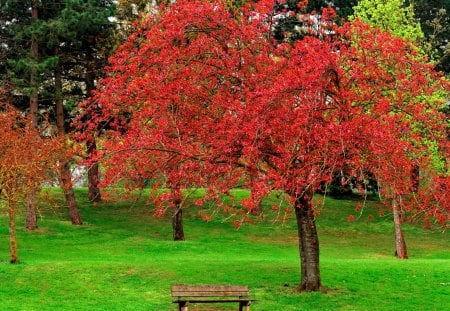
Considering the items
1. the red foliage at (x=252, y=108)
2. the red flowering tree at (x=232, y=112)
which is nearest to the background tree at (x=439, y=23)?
the red foliage at (x=252, y=108)

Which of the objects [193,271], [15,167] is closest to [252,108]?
[193,271]

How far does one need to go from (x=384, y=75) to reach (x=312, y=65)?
331 cm

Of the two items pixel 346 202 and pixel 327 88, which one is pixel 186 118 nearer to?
pixel 327 88

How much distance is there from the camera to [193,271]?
20891 mm

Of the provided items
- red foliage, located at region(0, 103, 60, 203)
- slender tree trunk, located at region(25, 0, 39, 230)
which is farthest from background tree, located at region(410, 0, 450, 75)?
red foliage, located at region(0, 103, 60, 203)

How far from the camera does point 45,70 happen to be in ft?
109

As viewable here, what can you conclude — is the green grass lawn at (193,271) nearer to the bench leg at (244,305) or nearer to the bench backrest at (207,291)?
the bench leg at (244,305)

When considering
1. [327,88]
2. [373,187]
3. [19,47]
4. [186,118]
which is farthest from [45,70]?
[373,187]

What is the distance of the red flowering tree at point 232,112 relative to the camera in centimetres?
1459

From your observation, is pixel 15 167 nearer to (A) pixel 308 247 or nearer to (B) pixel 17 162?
(B) pixel 17 162

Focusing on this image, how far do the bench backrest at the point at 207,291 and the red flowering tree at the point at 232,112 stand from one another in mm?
2185

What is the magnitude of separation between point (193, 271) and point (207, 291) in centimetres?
676

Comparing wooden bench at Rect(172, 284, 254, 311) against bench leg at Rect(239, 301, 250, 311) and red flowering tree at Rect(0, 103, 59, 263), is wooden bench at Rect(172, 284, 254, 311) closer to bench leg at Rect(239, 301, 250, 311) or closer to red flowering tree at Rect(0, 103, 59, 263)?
bench leg at Rect(239, 301, 250, 311)

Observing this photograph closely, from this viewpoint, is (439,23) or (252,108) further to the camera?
(439,23)
